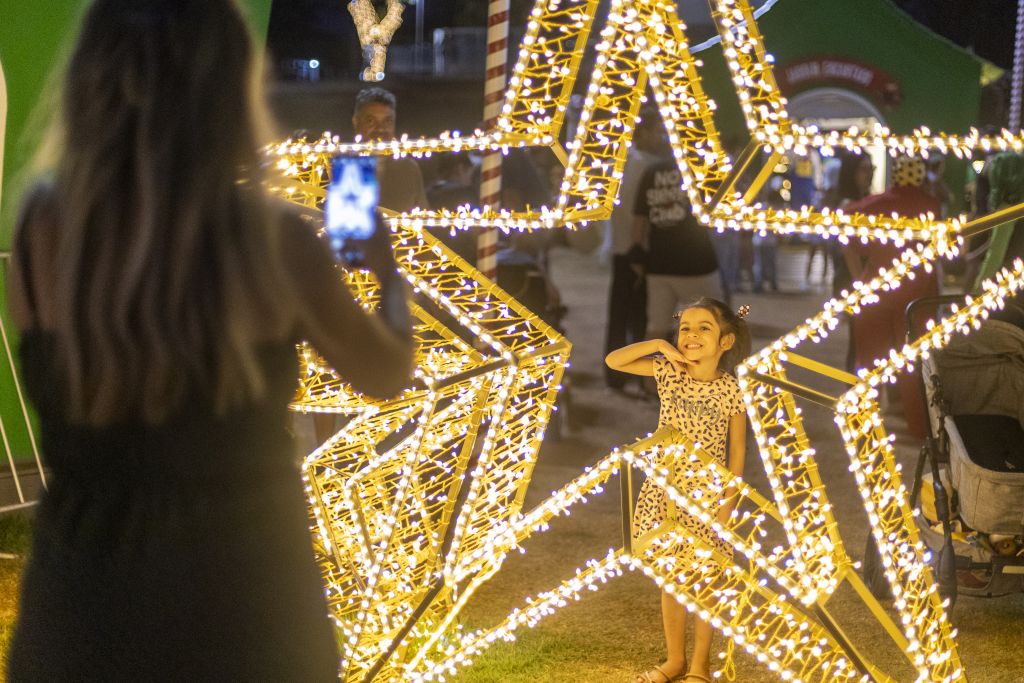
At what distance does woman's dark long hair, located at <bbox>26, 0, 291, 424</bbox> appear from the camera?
5.26ft

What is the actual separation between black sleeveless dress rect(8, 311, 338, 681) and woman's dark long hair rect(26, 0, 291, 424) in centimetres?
6

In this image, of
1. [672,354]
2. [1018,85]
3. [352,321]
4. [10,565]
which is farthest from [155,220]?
[1018,85]

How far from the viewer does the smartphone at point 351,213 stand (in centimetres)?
184

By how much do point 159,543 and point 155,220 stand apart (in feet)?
1.55

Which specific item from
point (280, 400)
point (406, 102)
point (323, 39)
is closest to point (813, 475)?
point (280, 400)

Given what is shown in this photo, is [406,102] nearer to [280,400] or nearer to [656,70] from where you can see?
[656,70]

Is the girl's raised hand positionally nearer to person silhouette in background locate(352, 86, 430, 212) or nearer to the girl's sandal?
the girl's sandal

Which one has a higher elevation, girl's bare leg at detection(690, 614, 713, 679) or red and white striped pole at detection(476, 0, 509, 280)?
red and white striped pole at detection(476, 0, 509, 280)

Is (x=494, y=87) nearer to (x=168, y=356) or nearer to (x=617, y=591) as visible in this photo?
(x=617, y=591)

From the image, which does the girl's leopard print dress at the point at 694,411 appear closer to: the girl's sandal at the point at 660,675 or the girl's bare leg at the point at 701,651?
the girl's bare leg at the point at 701,651

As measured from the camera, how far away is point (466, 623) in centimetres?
446

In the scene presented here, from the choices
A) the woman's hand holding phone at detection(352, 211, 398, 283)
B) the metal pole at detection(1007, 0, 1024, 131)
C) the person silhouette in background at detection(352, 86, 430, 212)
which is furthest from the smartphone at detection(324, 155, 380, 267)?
the metal pole at detection(1007, 0, 1024, 131)

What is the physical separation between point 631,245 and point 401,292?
6202 mm

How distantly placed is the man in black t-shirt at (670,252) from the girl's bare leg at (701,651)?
3597 millimetres
